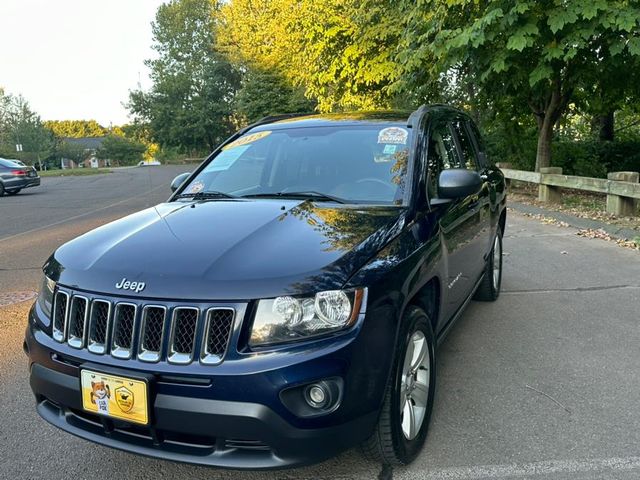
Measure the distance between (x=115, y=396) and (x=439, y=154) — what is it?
253cm

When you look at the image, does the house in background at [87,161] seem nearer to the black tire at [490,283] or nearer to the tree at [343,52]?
the tree at [343,52]

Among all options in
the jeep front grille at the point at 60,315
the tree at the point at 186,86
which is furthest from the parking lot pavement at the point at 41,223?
the tree at the point at 186,86

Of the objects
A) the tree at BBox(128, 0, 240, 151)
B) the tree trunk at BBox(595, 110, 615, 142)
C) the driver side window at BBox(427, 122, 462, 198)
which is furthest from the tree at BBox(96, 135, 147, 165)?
the driver side window at BBox(427, 122, 462, 198)

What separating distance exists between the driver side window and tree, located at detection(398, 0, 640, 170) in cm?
534

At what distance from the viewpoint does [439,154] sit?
12.2 feet

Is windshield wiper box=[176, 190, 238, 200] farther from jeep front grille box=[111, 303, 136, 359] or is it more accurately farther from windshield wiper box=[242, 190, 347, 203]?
jeep front grille box=[111, 303, 136, 359]

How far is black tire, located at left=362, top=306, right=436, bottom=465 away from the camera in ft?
7.87

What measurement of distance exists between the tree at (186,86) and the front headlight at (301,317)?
52.4m

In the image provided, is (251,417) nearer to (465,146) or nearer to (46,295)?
(46,295)

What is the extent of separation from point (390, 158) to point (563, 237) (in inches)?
235

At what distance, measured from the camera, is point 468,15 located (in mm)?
10836

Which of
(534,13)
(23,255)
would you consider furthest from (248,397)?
(534,13)

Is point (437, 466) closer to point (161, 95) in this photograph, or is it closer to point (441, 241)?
point (441, 241)

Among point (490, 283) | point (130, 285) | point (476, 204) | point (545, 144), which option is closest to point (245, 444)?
point (130, 285)
